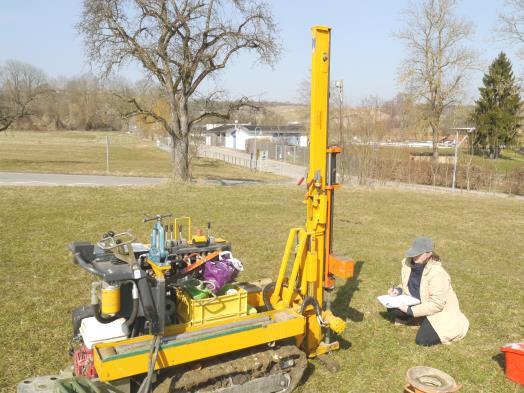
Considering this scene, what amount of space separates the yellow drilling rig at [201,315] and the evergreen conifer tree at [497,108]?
42.8 meters

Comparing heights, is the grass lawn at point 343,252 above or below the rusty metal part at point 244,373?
below

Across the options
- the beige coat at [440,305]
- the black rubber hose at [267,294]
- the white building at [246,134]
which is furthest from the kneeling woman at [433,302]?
the white building at [246,134]

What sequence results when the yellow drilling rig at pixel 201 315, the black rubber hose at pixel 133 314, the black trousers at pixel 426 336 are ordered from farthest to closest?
the black trousers at pixel 426 336 < the black rubber hose at pixel 133 314 < the yellow drilling rig at pixel 201 315

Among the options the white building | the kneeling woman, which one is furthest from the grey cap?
the white building

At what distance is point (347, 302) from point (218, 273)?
3.43m

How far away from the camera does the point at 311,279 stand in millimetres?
5047

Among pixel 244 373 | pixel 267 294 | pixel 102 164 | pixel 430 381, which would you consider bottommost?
pixel 102 164

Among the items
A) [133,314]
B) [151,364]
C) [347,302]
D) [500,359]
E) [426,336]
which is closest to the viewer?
[151,364]

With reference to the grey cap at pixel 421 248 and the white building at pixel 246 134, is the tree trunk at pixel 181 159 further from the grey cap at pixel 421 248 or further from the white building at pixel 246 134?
the white building at pixel 246 134

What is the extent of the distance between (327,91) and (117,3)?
1655 cm

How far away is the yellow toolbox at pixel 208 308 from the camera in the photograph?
14.4 feet

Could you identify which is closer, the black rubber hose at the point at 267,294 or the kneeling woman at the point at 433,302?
the black rubber hose at the point at 267,294

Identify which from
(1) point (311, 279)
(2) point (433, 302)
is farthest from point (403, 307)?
(1) point (311, 279)

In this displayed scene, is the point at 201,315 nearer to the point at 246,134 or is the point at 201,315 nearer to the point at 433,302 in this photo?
the point at 433,302
